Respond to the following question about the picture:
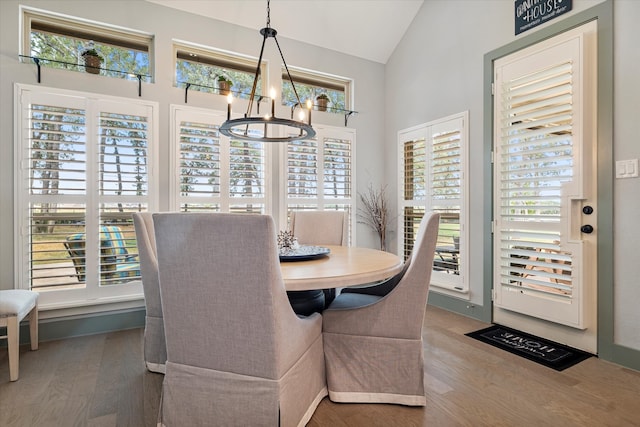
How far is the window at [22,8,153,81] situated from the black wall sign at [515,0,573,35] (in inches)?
132

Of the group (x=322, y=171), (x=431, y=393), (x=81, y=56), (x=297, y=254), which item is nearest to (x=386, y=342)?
(x=431, y=393)

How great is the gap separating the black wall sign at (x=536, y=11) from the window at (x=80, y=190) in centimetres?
335

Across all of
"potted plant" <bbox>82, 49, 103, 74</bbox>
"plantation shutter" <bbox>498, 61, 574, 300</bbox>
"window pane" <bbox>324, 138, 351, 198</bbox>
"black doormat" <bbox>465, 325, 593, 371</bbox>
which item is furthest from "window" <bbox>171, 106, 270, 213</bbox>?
"black doormat" <bbox>465, 325, 593, 371</bbox>

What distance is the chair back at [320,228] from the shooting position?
10.2 ft

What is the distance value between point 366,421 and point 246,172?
8.41 ft

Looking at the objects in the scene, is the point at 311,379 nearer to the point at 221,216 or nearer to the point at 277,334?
the point at 277,334

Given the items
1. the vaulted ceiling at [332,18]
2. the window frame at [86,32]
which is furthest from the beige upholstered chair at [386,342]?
the vaulted ceiling at [332,18]

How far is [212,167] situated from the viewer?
131 inches

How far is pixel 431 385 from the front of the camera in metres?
2.01

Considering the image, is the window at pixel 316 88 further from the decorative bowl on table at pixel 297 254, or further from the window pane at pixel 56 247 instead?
the window pane at pixel 56 247

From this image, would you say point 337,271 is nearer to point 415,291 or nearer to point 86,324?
point 415,291

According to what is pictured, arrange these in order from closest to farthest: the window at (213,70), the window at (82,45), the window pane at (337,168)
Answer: the window at (82,45) < the window at (213,70) < the window pane at (337,168)

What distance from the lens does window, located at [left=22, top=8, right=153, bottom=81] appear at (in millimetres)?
2764

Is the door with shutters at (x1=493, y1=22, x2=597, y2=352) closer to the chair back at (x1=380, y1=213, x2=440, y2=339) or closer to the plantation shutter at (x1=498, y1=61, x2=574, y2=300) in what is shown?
the plantation shutter at (x1=498, y1=61, x2=574, y2=300)
